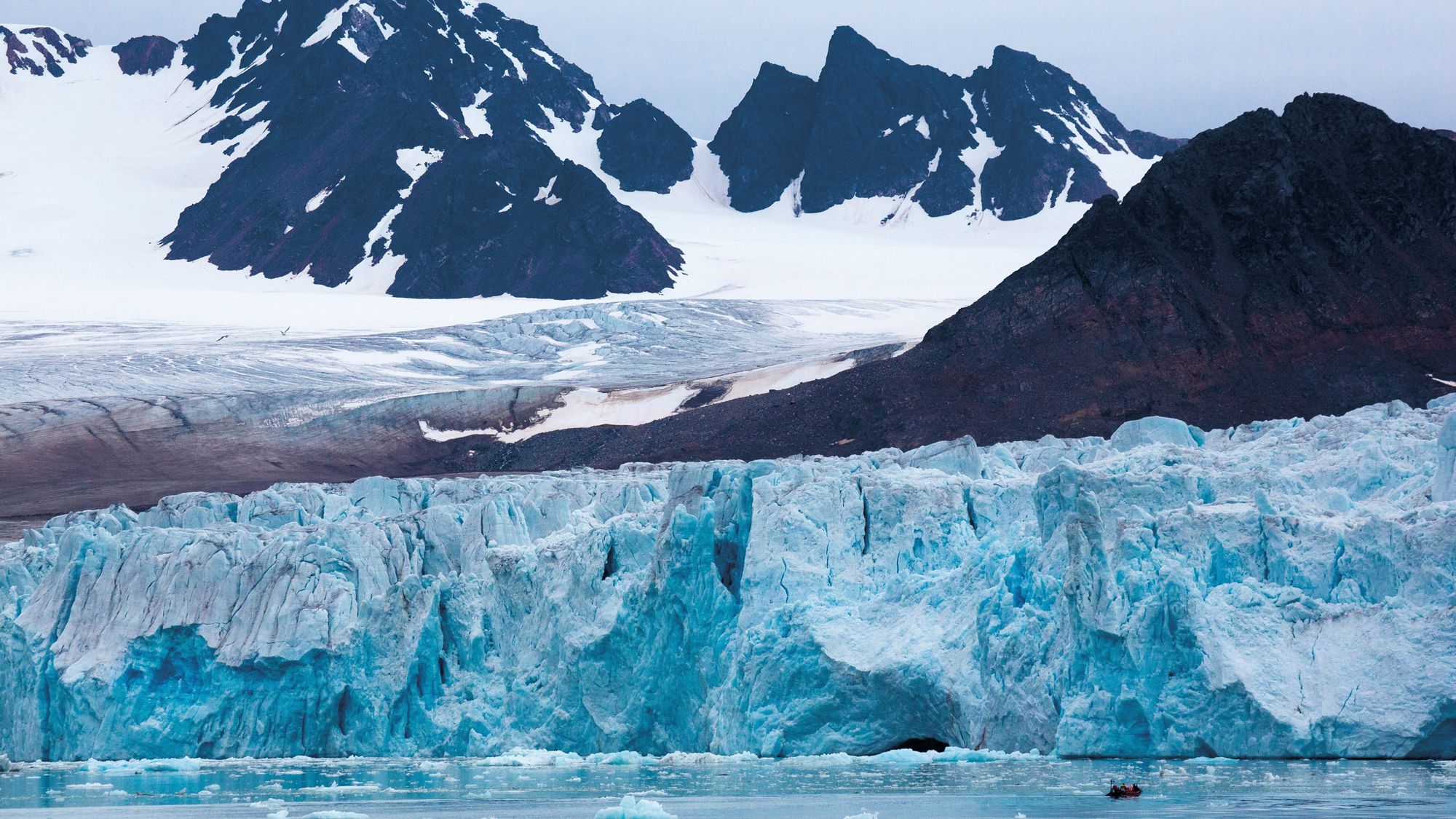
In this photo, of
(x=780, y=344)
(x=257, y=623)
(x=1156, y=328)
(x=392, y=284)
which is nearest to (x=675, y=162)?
(x=392, y=284)

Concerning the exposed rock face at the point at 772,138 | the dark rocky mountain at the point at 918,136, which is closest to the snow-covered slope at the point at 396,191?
the dark rocky mountain at the point at 918,136

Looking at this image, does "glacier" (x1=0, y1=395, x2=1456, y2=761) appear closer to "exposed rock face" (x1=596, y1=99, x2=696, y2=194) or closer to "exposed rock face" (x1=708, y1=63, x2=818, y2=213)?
"exposed rock face" (x1=708, y1=63, x2=818, y2=213)

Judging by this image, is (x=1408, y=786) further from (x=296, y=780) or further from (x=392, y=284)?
(x=392, y=284)

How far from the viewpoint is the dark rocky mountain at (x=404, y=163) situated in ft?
477

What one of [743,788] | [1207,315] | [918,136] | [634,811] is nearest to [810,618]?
[743,788]

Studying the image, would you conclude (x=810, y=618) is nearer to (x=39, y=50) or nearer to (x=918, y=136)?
(x=918, y=136)

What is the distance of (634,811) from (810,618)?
7017 mm

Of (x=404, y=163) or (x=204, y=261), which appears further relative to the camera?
(x=404, y=163)

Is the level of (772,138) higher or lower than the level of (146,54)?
lower

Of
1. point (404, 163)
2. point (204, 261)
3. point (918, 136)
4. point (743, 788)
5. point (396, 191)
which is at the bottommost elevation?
point (743, 788)

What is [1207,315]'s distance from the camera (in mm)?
72312

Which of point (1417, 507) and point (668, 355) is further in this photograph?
point (668, 355)

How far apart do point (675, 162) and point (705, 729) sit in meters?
154

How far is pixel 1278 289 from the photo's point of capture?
72812mm
